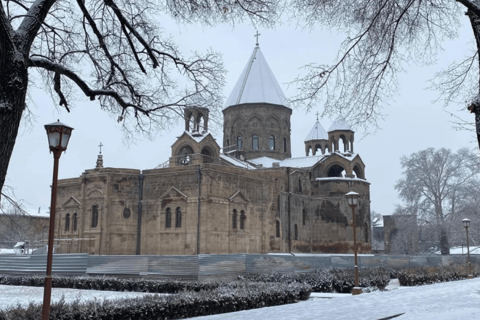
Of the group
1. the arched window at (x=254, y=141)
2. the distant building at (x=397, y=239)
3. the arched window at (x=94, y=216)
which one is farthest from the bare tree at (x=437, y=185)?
the arched window at (x=94, y=216)

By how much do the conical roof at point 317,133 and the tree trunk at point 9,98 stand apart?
139 ft

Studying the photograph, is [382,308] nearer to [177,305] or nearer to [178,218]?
[177,305]

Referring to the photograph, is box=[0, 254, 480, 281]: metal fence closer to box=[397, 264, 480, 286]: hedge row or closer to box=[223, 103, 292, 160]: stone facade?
box=[397, 264, 480, 286]: hedge row

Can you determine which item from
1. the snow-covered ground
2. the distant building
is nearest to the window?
the snow-covered ground

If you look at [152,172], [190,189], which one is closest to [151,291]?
[190,189]

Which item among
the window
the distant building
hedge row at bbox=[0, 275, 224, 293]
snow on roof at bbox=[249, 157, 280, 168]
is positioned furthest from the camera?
the distant building

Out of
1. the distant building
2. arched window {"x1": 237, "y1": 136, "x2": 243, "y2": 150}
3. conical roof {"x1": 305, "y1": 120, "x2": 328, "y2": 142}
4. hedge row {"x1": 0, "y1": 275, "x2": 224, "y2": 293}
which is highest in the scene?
conical roof {"x1": 305, "y1": 120, "x2": 328, "y2": 142}

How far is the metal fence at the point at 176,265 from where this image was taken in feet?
55.7

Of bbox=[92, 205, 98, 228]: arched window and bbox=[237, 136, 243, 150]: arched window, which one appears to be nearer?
bbox=[92, 205, 98, 228]: arched window

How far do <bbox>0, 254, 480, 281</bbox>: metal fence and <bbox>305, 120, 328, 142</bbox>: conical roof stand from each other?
24.3 meters

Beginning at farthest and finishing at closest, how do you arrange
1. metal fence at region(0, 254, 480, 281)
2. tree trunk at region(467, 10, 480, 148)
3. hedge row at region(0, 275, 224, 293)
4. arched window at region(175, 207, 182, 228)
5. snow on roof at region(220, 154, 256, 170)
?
snow on roof at region(220, 154, 256, 170), arched window at region(175, 207, 182, 228), metal fence at region(0, 254, 480, 281), hedge row at region(0, 275, 224, 293), tree trunk at region(467, 10, 480, 148)

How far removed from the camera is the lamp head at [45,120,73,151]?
8.27 metres

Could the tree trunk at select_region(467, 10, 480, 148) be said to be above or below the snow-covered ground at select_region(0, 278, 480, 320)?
above

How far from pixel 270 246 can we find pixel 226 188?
6106mm
